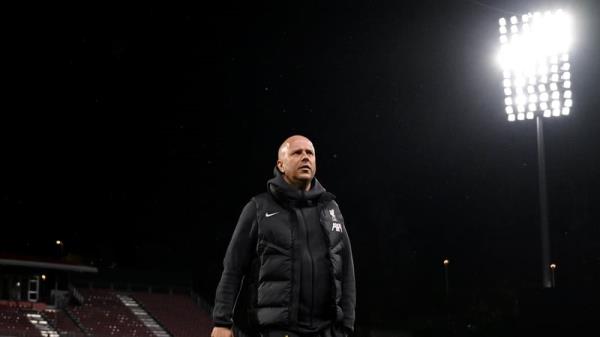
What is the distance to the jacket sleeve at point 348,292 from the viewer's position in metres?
6.69

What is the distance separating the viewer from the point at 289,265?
6.54m

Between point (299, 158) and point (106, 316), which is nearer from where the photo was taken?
point (299, 158)

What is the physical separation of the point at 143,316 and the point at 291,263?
43927 millimetres

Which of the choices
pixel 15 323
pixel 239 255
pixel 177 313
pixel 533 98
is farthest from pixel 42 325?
pixel 239 255

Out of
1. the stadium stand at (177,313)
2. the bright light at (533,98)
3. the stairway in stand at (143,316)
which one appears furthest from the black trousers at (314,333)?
the stairway in stand at (143,316)

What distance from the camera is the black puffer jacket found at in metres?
6.54

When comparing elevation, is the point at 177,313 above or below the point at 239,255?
below

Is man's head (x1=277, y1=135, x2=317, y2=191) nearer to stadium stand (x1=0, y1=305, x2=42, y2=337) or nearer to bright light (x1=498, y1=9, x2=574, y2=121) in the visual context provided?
bright light (x1=498, y1=9, x2=574, y2=121)

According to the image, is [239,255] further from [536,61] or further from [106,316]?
[106,316]

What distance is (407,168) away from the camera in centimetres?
5197

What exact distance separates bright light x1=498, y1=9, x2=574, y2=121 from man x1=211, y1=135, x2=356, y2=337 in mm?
20973

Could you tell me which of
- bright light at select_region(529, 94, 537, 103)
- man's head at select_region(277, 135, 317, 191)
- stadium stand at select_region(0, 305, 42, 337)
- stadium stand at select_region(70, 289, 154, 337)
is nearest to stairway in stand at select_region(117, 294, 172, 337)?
stadium stand at select_region(70, 289, 154, 337)

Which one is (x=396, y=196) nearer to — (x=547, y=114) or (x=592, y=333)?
(x=547, y=114)

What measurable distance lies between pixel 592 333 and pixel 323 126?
2915 cm
